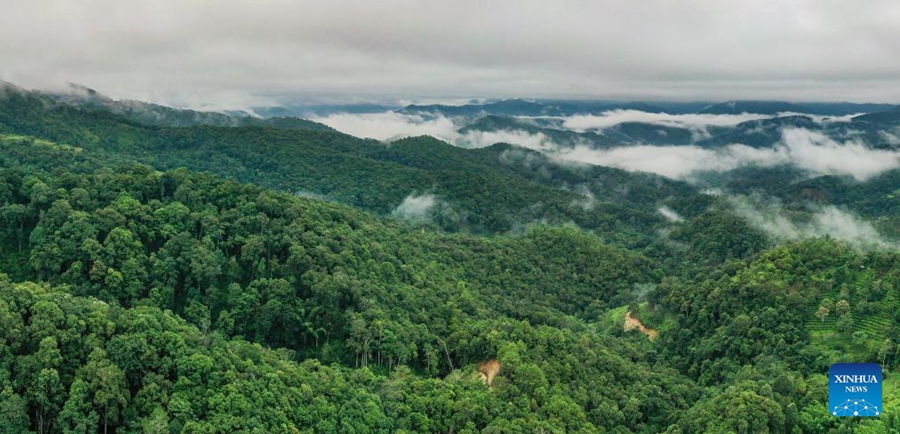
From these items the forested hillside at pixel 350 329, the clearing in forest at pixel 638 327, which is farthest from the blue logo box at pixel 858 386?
the clearing in forest at pixel 638 327

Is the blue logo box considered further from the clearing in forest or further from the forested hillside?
the clearing in forest

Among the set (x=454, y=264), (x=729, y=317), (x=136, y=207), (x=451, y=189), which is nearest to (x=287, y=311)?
(x=136, y=207)

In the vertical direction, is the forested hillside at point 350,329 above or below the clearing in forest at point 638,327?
above

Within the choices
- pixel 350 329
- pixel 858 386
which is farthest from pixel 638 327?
pixel 858 386

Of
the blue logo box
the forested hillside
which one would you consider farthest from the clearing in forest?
the blue logo box

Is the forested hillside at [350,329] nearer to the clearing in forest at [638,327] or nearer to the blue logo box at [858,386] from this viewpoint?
the clearing in forest at [638,327]
